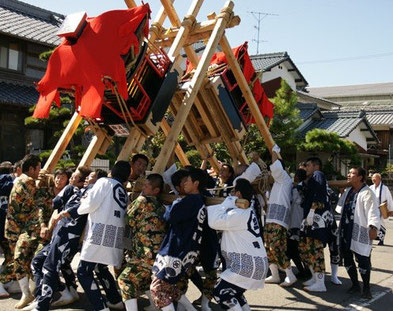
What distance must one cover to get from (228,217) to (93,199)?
4.75ft

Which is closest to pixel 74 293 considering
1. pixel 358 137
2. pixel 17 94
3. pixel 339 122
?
pixel 17 94

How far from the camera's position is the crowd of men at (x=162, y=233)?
466 cm

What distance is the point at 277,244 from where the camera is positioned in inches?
269

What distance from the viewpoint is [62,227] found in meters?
5.24

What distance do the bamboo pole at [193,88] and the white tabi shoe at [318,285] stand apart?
9.37 ft

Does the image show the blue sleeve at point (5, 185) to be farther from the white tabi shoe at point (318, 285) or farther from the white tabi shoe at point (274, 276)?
the white tabi shoe at point (318, 285)

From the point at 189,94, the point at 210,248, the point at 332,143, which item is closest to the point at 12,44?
the point at 332,143

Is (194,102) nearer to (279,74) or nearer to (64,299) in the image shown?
(64,299)

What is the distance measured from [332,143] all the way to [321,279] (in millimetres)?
12167

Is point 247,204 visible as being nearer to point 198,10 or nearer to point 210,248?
point 210,248

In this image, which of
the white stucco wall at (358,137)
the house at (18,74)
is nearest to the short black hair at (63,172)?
the house at (18,74)

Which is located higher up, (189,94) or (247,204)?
(189,94)

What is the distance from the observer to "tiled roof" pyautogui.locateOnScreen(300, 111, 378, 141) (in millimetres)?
23594

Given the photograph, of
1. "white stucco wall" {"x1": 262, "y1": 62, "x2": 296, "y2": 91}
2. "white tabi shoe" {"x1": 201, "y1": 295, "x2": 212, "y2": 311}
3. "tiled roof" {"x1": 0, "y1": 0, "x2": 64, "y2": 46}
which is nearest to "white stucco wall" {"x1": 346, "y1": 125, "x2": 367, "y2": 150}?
"white stucco wall" {"x1": 262, "y1": 62, "x2": 296, "y2": 91}
